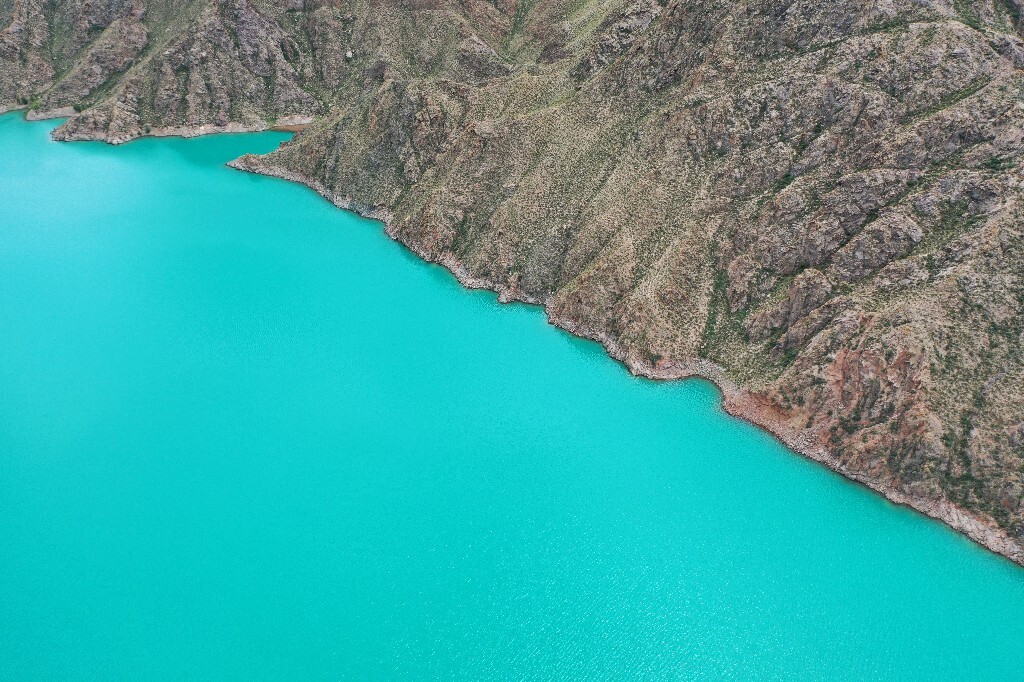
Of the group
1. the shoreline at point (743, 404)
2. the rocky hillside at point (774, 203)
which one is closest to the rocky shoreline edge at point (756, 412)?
the shoreline at point (743, 404)

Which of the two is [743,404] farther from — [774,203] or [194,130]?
[194,130]

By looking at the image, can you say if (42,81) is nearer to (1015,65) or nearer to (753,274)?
(753,274)

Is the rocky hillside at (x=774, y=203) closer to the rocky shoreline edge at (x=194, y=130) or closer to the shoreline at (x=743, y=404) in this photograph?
the shoreline at (x=743, y=404)

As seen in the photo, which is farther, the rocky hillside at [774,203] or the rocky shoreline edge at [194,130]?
the rocky shoreline edge at [194,130]

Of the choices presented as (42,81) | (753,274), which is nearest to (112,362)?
(753,274)

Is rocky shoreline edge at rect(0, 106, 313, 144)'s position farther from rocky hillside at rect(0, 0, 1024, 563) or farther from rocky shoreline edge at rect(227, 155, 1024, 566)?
rocky shoreline edge at rect(227, 155, 1024, 566)
